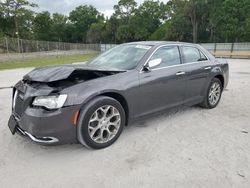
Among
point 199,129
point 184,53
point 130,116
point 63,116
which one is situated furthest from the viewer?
point 184,53

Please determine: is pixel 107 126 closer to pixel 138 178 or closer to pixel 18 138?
pixel 138 178

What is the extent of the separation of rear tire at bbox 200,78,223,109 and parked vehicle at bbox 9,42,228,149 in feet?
1.61

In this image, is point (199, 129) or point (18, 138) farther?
point (199, 129)

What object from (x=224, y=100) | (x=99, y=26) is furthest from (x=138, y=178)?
(x=99, y=26)

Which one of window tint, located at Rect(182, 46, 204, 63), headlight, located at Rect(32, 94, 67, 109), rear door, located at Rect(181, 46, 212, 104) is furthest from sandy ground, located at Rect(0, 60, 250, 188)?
window tint, located at Rect(182, 46, 204, 63)

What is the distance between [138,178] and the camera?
2395 mm

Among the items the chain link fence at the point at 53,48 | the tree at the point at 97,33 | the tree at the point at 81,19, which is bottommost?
the chain link fence at the point at 53,48

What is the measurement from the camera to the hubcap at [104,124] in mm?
2932

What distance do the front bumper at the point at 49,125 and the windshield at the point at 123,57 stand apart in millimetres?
1134

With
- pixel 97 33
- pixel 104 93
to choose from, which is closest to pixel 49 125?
pixel 104 93

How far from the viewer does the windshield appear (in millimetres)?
3479

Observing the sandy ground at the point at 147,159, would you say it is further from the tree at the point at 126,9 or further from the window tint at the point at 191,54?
the tree at the point at 126,9

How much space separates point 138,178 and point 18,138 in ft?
6.87

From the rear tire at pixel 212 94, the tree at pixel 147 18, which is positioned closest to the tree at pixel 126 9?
the tree at pixel 147 18
